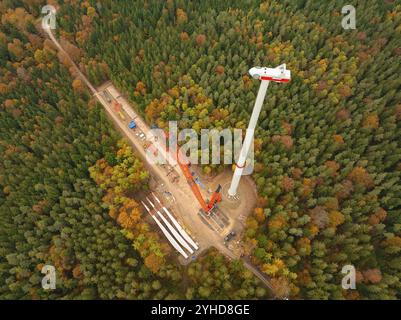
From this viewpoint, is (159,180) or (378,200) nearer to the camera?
(378,200)

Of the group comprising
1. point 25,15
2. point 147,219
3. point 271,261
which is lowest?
point 271,261

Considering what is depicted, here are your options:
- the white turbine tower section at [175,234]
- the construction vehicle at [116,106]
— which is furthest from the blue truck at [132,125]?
the white turbine tower section at [175,234]

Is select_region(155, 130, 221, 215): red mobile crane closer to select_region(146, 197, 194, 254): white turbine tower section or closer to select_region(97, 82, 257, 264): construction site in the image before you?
select_region(97, 82, 257, 264): construction site

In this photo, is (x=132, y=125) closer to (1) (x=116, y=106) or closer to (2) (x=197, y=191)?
(1) (x=116, y=106)

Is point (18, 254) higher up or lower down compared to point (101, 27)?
lower down

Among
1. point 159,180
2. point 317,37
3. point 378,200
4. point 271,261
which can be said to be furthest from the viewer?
point 317,37

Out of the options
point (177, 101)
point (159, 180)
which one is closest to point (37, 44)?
point (177, 101)

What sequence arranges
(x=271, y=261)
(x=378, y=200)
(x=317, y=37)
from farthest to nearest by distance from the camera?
(x=317, y=37) < (x=378, y=200) < (x=271, y=261)

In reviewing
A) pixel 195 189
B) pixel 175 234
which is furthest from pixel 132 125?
pixel 175 234

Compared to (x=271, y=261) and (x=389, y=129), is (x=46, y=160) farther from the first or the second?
(x=389, y=129)
